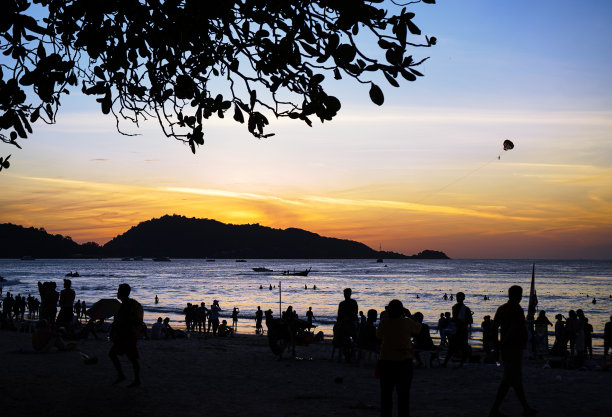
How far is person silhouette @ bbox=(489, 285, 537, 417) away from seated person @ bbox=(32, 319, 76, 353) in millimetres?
10792

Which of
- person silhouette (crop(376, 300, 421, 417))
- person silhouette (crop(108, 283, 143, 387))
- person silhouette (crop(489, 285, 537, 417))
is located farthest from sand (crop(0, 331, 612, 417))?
person silhouette (crop(376, 300, 421, 417))

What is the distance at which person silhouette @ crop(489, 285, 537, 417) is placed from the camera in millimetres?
7770

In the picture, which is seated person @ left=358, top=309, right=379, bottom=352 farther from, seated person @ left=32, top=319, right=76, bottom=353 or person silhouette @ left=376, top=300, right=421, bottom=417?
A: seated person @ left=32, top=319, right=76, bottom=353

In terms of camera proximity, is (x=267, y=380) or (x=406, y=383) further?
(x=267, y=380)

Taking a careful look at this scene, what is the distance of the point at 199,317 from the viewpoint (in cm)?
2811

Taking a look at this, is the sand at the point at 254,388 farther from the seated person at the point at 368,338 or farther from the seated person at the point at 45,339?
the seated person at the point at 368,338

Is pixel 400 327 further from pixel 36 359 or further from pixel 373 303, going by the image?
pixel 373 303

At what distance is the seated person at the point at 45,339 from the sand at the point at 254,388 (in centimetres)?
29

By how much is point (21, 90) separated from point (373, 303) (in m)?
58.0

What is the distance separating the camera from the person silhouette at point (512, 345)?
777 cm

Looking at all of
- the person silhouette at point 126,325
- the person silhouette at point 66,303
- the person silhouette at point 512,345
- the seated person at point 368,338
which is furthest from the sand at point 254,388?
the person silhouette at point 66,303

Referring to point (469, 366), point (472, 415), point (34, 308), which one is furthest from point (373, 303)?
point (472, 415)

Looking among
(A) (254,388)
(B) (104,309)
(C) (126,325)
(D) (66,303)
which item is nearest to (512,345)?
(A) (254,388)

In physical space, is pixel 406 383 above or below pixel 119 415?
above
